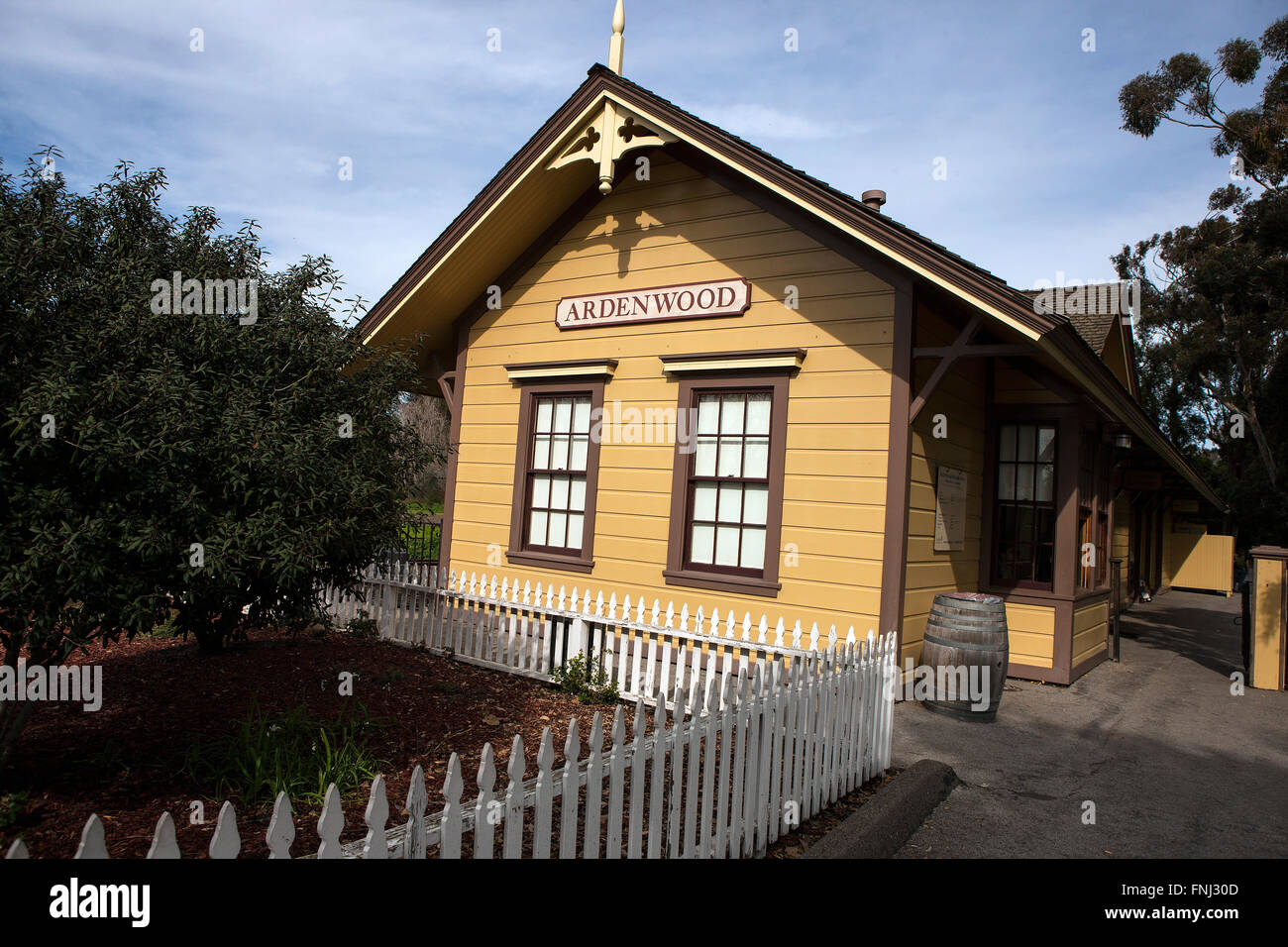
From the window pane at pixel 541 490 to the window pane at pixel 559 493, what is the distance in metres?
0.07

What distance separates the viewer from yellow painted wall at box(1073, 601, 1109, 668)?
9.62 meters

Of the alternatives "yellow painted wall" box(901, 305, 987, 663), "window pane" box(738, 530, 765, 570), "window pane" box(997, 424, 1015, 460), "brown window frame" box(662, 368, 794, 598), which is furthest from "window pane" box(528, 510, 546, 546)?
"window pane" box(997, 424, 1015, 460)

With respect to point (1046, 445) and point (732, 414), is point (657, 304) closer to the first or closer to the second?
point (732, 414)

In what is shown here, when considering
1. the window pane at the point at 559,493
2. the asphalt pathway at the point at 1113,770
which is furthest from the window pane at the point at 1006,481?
the window pane at the point at 559,493

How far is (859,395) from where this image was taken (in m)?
7.88

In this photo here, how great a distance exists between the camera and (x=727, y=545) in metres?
8.68

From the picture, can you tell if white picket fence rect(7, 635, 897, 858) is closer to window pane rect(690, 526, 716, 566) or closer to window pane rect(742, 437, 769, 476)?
window pane rect(742, 437, 769, 476)

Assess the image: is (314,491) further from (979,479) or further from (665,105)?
(979,479)

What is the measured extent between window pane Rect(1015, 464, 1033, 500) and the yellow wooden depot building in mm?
22

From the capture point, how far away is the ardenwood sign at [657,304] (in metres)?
8.75

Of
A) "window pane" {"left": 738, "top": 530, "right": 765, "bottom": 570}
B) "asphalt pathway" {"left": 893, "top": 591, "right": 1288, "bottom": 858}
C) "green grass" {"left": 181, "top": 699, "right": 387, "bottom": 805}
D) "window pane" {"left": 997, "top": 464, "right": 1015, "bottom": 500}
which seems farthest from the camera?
"window pane" {"left": 997, "top": 464, "right": 1015, "bottom": 500}

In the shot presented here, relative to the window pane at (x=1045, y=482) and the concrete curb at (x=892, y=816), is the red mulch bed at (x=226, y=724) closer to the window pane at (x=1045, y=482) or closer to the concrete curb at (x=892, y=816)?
the concrete curb at (x=892, y=816)
